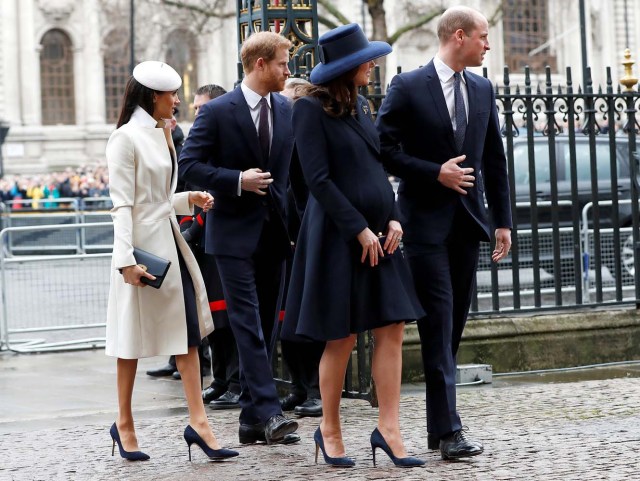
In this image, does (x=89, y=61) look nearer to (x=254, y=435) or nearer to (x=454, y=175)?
(x=254, y=435)

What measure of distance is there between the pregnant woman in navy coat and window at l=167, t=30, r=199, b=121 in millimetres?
49828

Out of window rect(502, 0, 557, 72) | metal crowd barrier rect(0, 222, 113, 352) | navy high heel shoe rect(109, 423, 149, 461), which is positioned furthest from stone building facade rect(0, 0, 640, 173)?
navy high heel shoe rect(109, 423, 149, 461)

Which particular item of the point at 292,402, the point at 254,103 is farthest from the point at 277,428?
the point at 254,103

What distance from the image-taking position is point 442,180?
596 centimetres

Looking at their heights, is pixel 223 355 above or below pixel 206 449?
above

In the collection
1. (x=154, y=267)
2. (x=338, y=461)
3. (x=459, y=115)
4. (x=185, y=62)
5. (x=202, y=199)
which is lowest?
(x=338, y=461)

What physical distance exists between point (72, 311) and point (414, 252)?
6413 mm

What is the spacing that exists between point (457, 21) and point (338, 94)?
26.3 inches

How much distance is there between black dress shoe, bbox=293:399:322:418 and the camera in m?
7.44

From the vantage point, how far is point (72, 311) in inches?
470

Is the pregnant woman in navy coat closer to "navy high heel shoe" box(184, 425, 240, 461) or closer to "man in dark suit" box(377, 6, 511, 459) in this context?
"man in dark suit" box(377, 6, 511, 459)

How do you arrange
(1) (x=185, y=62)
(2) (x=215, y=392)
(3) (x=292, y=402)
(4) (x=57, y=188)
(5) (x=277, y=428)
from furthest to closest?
(1) (x=185, y=62), (4) (x=57, y=188), (2) (x=215, y=392), (3) (x=292, y=402), (5) (x=277, y=428)

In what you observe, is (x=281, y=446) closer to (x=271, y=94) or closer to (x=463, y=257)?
(x=463, y=257)

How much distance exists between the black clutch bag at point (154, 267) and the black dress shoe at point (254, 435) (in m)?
0.93
